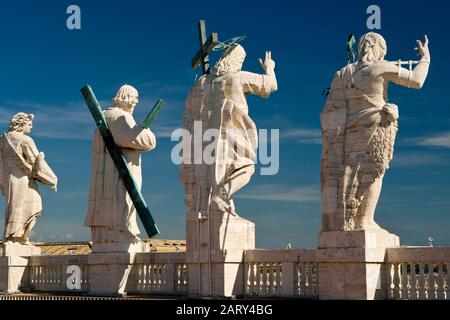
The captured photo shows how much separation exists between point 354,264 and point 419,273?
122 centimetres

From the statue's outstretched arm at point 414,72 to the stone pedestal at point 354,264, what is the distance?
2923 millimetres

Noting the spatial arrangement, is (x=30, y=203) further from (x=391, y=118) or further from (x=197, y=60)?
(x=391, y=118)

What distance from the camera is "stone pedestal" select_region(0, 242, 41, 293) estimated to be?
896 inches

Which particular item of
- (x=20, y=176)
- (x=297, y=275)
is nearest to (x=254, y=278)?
(x=297, y=275)

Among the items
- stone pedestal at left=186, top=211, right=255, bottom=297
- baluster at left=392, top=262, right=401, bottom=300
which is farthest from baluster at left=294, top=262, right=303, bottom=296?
baluster at left=392, top=262, right=401, bottom=300

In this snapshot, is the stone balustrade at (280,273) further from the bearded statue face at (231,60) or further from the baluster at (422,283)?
the bearded statue face at (231,60)

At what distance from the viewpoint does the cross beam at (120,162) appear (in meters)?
19.9

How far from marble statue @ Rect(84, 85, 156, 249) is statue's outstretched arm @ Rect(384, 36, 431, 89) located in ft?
22.8

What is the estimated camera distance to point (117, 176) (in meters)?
20.6

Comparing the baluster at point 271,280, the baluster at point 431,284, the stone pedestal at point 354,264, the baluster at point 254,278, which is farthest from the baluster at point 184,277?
the baluster at point 431,284

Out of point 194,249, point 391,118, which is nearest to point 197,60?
point 194,249

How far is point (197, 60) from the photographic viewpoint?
1950cm
